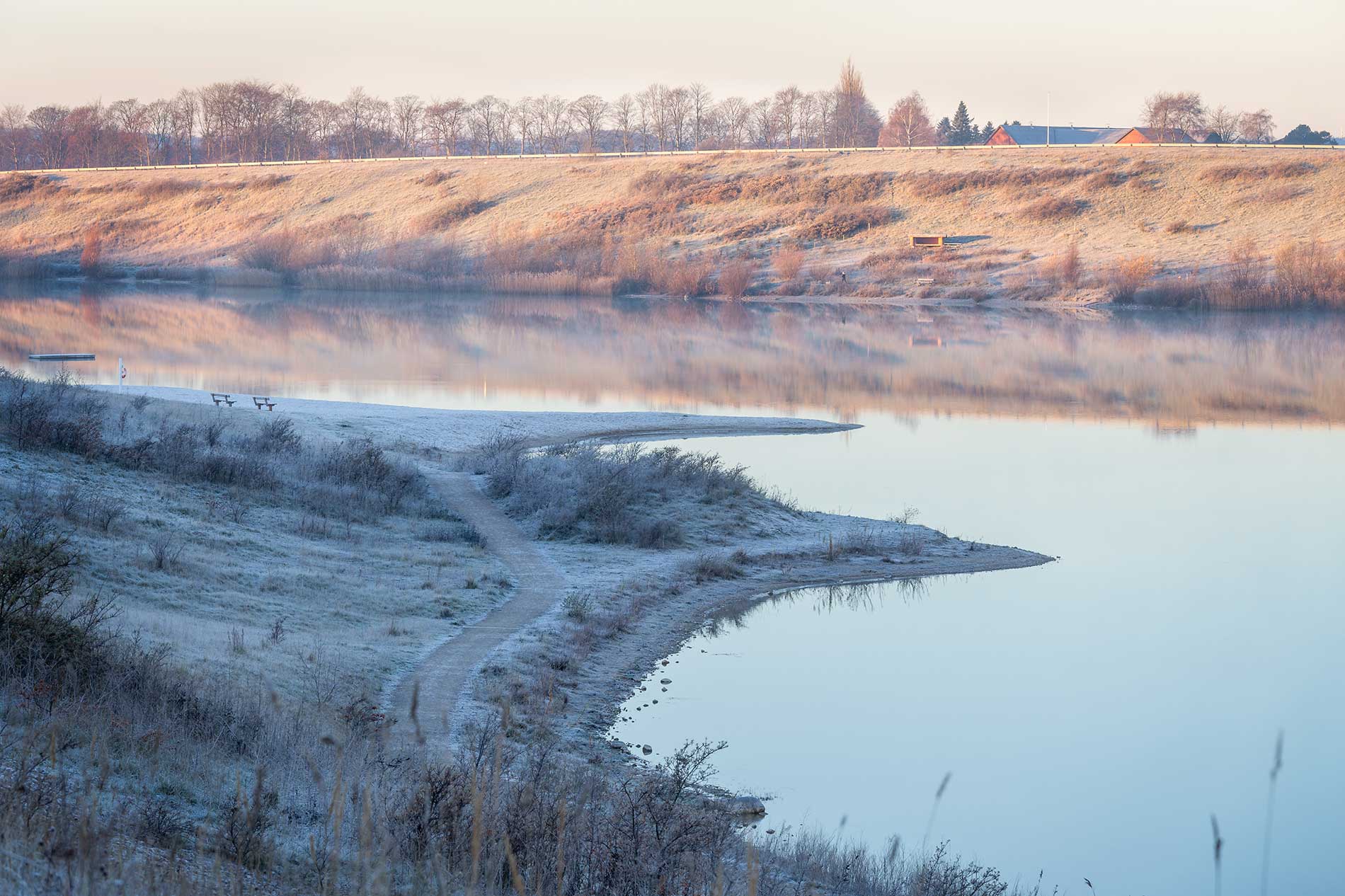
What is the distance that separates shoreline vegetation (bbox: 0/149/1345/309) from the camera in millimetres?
68875

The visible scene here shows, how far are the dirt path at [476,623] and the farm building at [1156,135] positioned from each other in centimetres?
10083

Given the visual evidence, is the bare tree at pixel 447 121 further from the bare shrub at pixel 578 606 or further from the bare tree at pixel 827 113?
the bare shrub at pixel 578 606

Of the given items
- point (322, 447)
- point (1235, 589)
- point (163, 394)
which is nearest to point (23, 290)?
point (163, 394)

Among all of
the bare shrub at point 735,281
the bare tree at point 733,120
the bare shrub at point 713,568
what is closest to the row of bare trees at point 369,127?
the bare tree at point 733,120

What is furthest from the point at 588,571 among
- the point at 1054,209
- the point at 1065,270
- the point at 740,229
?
the point at 740,229

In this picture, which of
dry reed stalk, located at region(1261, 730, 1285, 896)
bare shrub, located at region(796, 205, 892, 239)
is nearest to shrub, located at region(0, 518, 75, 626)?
dry reed stalk, located at region(1261, 730, 1285, 896)

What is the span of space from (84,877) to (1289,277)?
66.0m

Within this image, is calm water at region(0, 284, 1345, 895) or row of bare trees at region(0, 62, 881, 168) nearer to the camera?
calm water at region(0, 284, 1345, 895)

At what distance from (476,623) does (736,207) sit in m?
78.8

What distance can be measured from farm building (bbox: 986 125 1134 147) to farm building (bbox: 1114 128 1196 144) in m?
3.93

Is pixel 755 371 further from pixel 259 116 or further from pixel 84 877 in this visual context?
pixel 259 116

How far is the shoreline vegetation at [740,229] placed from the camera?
68875 millimetres

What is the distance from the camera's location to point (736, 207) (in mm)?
89750

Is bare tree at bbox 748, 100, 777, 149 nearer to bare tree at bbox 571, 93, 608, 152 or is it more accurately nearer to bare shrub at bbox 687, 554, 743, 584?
bare tree at bbox 571, 93, 608, 152
